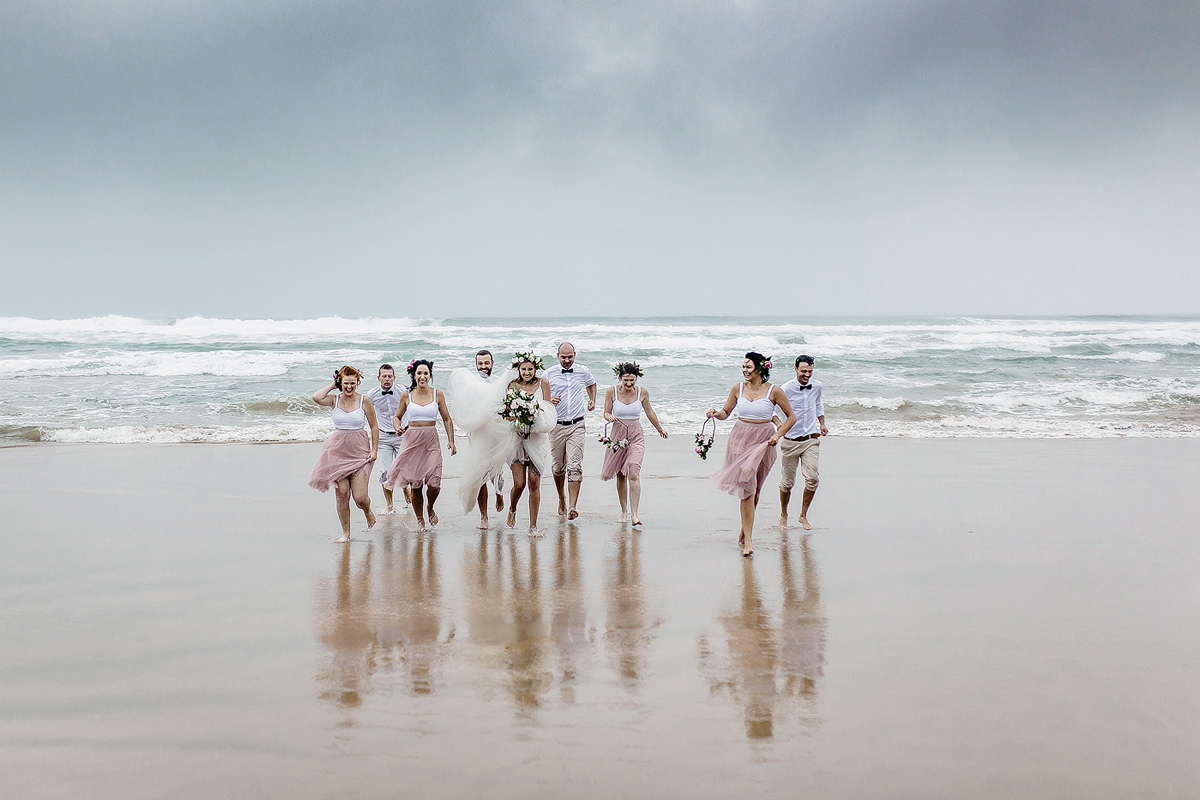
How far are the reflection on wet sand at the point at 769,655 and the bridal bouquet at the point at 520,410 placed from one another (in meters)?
2.90

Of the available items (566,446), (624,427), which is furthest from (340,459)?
(624,427)

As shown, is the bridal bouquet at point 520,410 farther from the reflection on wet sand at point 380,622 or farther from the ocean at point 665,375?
the reflection on wet sand at point 380,622

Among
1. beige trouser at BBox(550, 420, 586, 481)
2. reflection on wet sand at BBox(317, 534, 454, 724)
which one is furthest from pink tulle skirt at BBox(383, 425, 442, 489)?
beige trouser at BBox(550, 420, 586, 481)

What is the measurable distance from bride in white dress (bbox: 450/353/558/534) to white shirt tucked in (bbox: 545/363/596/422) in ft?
1.72

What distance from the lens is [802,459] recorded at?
9156 mm

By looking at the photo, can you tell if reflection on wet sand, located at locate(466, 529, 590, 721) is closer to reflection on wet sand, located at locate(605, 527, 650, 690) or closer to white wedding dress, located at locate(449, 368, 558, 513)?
reflection on wet sand, located at locate(605, 527, 650, 690)

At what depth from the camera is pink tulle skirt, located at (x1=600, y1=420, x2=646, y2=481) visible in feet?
30.3

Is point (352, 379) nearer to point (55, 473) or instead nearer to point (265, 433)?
point (55, 473)

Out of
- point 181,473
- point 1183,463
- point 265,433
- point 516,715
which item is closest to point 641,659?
point 516,715

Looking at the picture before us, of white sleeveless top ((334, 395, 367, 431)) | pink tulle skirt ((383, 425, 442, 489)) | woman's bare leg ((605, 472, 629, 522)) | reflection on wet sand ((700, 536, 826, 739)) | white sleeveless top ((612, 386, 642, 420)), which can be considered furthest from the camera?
white sleeveless top ((612, 386, 642, 420))

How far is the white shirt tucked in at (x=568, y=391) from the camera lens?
9570 millimetres

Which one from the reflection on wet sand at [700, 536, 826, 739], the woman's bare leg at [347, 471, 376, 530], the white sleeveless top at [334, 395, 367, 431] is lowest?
the reflection on wet sand at [700, 536, 826, 739]

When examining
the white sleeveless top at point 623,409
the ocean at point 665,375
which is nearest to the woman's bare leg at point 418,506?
the ocean at point 665,375

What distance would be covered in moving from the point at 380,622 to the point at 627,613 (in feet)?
5.75
